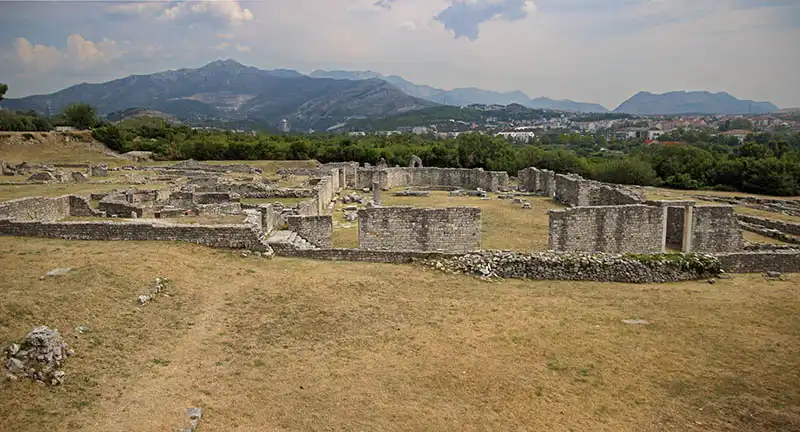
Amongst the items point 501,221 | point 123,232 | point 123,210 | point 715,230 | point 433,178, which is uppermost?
point 123,232

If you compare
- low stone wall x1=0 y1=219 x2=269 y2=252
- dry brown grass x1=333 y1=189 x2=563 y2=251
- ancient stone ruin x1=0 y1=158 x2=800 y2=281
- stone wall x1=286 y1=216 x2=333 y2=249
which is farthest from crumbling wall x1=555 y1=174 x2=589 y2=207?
low stone wall x1=0 y1=219 x2=269 y2=252

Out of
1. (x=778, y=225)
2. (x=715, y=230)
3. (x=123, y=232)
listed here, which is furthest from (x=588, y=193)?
(x=123, y=232)

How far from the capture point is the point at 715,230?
21.6 metres

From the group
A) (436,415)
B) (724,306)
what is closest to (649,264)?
(724,306)

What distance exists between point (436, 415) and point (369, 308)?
15.6 feet

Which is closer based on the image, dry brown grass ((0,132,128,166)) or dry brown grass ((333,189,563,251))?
dry brown grass ((333,189,563,251))

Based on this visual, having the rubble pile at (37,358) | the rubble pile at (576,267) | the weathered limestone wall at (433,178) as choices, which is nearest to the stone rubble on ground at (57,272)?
the rubble pile at (37,358)

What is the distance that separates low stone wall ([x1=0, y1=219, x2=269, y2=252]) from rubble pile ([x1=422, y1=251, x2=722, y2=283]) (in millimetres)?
6735

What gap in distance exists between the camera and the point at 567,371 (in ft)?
33.8

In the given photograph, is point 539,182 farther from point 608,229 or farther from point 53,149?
point 53,149

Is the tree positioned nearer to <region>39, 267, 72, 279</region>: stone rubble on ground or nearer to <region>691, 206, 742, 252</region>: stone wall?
<region>39, 267, 72, 279</region>: stone rubble on ground

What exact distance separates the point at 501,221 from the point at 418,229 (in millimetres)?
11406

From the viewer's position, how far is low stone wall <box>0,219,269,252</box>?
16.2 m

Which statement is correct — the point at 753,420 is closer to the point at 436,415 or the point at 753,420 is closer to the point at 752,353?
the point at 752,353
